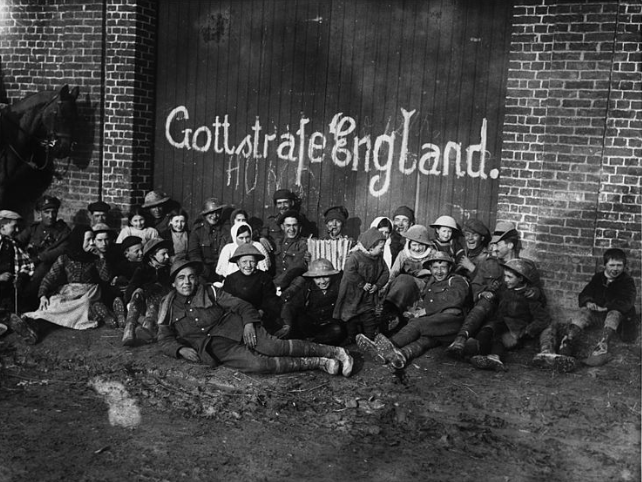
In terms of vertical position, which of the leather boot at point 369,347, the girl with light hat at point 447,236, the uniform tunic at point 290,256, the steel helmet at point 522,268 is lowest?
the leather boot at point 369,347

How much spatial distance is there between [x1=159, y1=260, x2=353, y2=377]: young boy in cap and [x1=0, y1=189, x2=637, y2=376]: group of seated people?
11 millimetres

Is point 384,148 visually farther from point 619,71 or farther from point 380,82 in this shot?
point 619,71

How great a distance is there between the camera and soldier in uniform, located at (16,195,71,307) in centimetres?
850

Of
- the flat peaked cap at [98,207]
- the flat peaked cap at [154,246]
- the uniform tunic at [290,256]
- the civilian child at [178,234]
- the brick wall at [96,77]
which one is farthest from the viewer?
the brick wall at [96,77]

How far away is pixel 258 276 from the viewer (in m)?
7.57

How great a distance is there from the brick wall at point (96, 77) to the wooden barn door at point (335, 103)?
32 cm

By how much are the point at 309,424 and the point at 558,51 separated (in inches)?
195

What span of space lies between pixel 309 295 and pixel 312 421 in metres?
2.06

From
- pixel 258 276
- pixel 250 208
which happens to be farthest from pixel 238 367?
pixel 250 208

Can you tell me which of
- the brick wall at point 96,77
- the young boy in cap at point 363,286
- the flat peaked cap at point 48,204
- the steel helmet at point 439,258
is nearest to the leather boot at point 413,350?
the young boy in cap at point 363,286

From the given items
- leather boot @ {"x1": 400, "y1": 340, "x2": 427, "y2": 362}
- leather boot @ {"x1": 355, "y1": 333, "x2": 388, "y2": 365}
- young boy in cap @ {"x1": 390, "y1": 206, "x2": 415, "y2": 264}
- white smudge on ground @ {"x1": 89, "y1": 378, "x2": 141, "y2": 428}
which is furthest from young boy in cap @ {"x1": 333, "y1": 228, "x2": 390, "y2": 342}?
white smudge on ground @ {"x1": 89, "y1": 378, "x2": 141, "y2": 428}

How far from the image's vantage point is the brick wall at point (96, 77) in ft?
33.0

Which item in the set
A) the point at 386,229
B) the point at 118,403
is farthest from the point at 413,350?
the point at 118,403

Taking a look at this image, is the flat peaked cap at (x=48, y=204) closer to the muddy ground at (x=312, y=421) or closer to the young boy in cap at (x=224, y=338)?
the muddy ground at (x=312, y=421)
